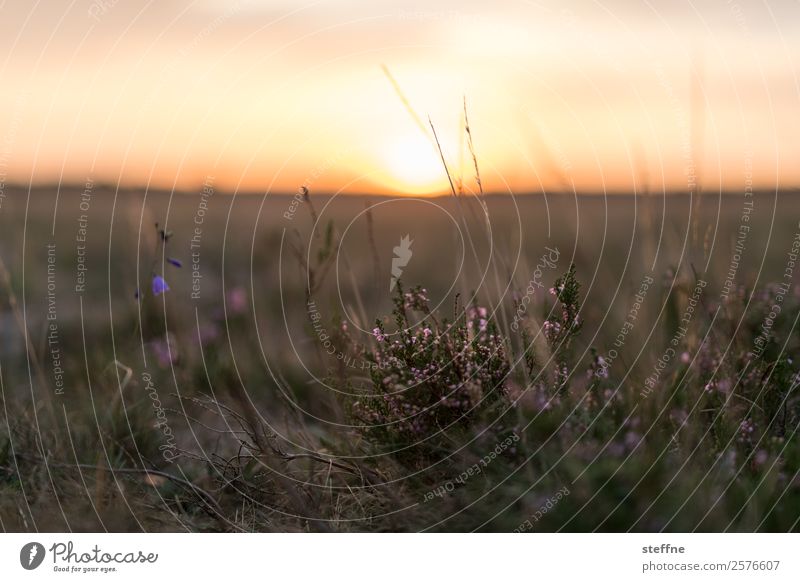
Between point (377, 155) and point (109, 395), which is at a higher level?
point (377, 155)

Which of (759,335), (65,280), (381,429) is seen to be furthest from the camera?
(65,280)

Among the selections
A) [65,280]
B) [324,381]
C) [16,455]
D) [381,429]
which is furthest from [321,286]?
[65,280]

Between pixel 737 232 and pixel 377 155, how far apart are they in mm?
1886

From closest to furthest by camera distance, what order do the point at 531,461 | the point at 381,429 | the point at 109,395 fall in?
the point at 531,461 < the point at 381,429 < the point at 109,395

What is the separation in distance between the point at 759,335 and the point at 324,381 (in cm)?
197

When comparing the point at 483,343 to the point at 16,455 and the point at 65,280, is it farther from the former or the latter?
the point at 65,280

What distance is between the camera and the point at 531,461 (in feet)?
10.3

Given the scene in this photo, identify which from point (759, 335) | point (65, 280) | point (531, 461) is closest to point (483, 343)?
point (531, 461)

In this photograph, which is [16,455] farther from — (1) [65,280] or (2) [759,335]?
(1) [65,280]

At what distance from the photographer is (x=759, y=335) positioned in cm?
360

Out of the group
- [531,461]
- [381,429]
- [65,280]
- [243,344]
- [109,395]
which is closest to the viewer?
[531,461]

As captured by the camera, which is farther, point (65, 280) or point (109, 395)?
point (65, 280)
